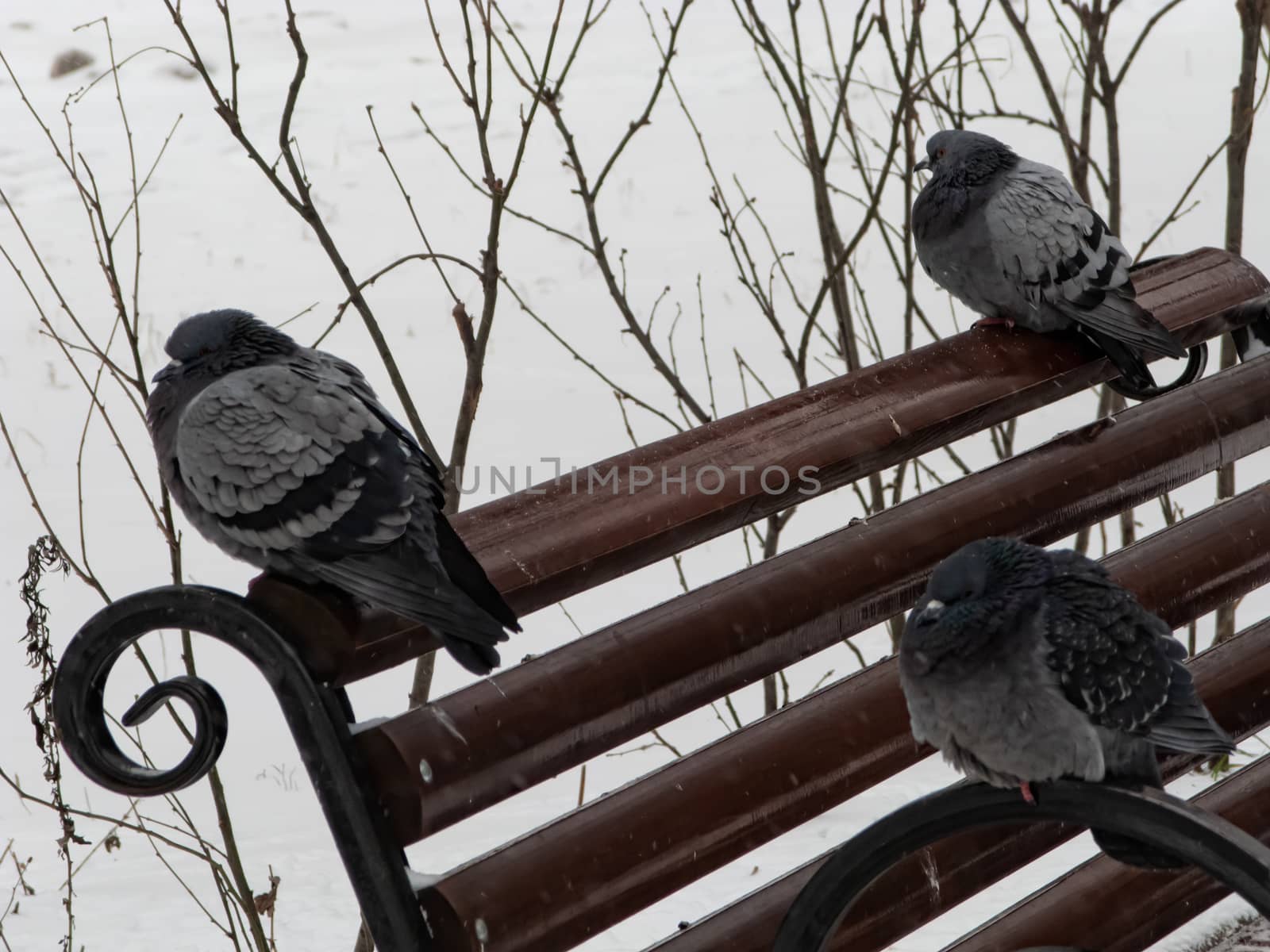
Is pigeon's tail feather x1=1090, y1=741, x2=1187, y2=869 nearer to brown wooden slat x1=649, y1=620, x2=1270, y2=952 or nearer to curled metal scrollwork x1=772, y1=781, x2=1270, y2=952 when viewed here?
curled metal scrollwork x1=772, y1=781, x2=1270, y2=952

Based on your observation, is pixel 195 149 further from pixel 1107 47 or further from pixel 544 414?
pixel 1107 47

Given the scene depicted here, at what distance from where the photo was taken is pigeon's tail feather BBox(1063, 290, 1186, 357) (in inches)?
85.8

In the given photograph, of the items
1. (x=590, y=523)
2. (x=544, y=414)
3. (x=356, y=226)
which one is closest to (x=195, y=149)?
(x=356, y=226)

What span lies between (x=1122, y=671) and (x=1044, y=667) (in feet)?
0.26

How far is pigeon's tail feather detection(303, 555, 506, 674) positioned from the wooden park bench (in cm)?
4

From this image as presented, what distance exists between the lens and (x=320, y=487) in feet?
5.83

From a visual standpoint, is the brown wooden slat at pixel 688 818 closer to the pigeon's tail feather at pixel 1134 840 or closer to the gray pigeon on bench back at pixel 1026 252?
the pigeon's tail feather at pixel 1134 840

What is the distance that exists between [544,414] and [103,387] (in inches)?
106

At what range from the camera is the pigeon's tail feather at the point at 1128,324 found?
2180mm

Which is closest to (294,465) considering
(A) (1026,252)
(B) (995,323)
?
(B) (995,323)

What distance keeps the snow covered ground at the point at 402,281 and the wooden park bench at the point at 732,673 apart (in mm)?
617

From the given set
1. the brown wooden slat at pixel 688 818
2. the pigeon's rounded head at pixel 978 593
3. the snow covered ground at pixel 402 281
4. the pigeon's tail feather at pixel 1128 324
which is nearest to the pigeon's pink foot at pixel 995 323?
the pigeon's tail feather at pixel 1128 324

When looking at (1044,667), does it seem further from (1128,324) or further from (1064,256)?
(1064,256)

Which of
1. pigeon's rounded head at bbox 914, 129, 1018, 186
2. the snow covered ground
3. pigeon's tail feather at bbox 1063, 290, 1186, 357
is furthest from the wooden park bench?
pigeon's rounded head at bbox 914, 129, 1018, 186
